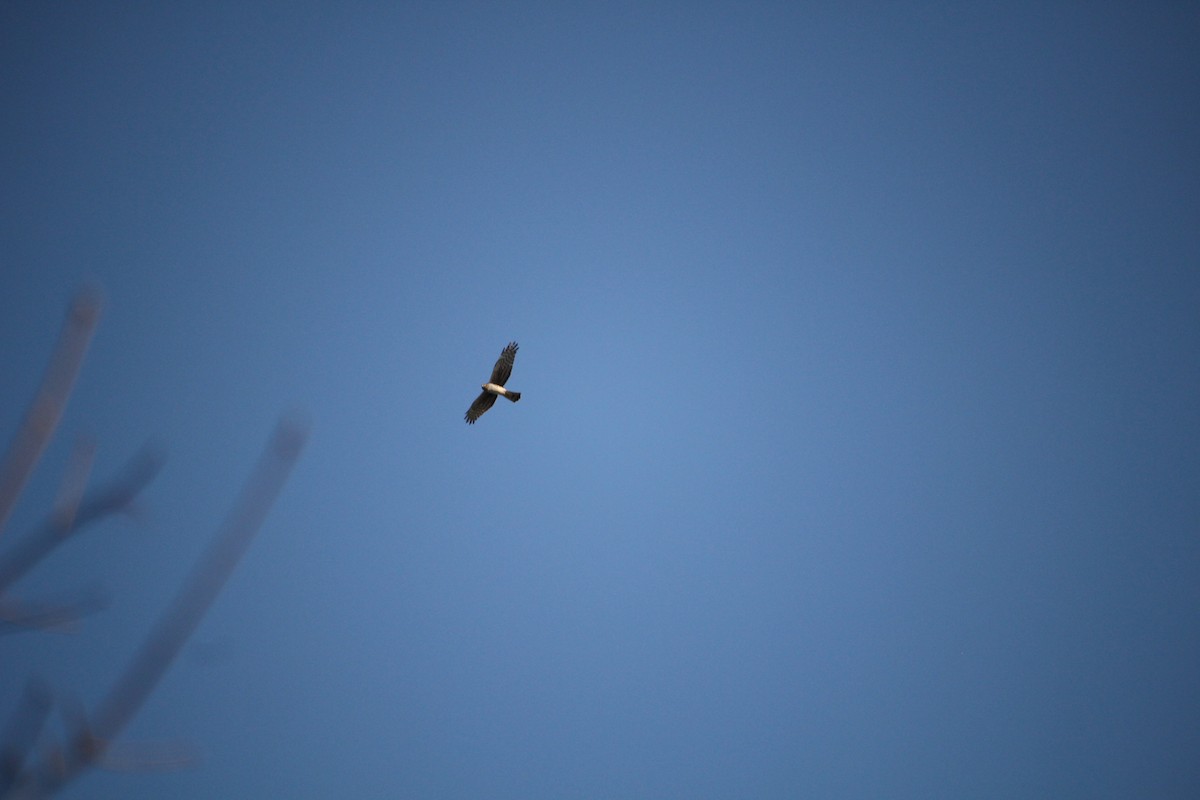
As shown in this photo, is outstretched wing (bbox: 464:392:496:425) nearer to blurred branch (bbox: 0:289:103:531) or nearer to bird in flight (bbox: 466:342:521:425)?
bird in flight (bbox: 466:342:521:425)

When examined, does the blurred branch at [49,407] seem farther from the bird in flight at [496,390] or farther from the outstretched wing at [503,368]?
the outstretched wing at [503,368]

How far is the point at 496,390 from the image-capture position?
1823cm

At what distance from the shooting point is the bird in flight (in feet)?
59.7

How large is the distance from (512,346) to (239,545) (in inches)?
714

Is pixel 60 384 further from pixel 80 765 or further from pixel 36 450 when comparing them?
pixel 80 765

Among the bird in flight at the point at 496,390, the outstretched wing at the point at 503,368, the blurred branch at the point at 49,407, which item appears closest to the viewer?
the blurred branch at the point at 49,407

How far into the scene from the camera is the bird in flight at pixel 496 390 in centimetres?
1820

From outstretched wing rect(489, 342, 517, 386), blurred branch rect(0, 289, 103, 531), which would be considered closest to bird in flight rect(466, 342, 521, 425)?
outstretched wing rect(489, 342, 517, 386)

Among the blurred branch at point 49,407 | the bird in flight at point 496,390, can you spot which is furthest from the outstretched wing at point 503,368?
the blurred branch at point 49,407

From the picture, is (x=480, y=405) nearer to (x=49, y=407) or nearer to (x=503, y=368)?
(x=503, y=368)

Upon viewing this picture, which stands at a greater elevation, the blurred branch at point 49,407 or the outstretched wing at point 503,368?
the outstretched wing at point 503,368

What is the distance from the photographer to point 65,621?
1.83m

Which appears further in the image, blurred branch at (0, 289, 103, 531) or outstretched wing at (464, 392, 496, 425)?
outstretched wing at (464, 392, 496, 425)

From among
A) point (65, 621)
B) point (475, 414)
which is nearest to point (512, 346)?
point (475, 414)
